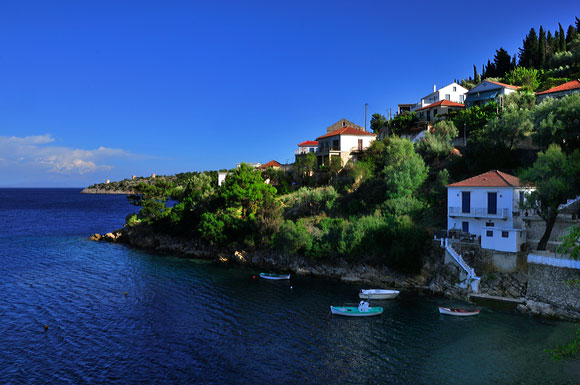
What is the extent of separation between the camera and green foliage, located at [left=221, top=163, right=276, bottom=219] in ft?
194

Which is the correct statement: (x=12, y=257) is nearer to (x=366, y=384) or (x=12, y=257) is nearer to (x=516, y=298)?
(x=366, y=384)

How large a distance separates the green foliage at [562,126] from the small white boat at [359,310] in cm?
2947

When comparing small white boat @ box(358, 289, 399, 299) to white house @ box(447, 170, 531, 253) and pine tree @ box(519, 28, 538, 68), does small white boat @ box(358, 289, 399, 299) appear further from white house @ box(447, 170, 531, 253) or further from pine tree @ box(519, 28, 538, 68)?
pine tree @ box(519, 28, 538, 68)

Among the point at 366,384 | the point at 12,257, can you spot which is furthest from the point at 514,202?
the point at 12,257

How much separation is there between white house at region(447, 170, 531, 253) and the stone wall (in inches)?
111

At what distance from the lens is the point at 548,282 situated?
32000mm

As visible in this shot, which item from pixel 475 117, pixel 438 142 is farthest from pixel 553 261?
pixel 475 117

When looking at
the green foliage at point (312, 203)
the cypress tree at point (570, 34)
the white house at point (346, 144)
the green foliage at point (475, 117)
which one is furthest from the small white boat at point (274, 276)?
the cypress tree at point (570, 34)

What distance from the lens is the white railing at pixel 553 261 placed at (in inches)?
1188

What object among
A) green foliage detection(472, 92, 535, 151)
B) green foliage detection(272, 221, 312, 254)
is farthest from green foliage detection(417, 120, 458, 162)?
green foliage detection(272, 221, 312, 254)

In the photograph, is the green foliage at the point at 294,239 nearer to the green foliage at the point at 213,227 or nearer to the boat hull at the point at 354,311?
the green foliage at the point at 213,227

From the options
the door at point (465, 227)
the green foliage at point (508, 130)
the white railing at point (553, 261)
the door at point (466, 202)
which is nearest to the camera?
the white railing at point (553, 261)

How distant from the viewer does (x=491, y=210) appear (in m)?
38.5

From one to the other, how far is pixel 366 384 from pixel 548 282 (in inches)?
780
